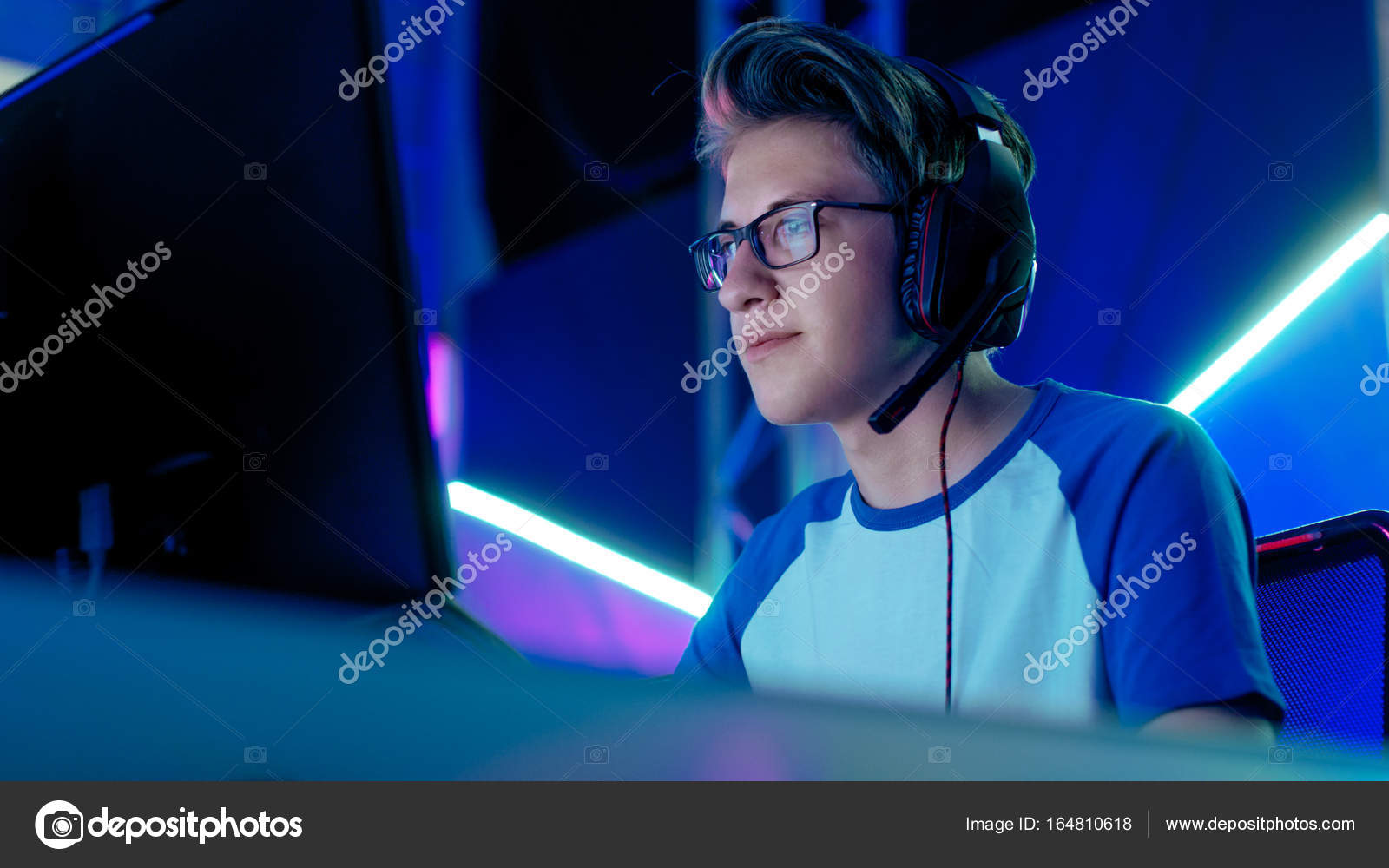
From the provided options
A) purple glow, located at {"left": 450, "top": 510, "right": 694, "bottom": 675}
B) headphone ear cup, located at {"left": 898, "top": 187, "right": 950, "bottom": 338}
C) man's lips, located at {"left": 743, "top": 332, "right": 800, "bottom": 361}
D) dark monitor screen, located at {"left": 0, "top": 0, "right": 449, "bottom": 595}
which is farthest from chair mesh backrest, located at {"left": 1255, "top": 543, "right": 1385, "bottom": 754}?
dark monitor screen, located at {"left": 0, "top": 0, "right": 449, "bottom": 595}

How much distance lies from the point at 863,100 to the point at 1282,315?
586 mm

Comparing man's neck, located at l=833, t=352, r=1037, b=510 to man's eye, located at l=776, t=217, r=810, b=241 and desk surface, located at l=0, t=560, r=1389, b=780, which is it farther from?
desk surface, located at l=0, t=560, r=1389, b=780

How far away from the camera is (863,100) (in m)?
0.92

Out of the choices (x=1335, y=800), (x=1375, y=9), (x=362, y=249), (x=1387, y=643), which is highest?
(x=1375, y=9)

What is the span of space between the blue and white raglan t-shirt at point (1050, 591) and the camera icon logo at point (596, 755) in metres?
0.34

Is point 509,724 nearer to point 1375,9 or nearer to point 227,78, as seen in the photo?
point 227,78

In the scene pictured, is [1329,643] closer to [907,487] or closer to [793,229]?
[907,487]

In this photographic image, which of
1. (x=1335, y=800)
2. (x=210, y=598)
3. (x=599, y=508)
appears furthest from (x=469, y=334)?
(x=1335, y=800)

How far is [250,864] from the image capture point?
0.62 metres

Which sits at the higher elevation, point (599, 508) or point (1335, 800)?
point (599, 508)

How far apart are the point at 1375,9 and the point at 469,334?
1.21 metres

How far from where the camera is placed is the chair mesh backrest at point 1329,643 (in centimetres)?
72

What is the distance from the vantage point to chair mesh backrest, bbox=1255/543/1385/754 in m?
0.72

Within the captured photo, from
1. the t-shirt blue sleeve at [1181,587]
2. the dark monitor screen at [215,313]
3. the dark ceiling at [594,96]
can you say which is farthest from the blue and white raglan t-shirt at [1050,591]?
the dark ceiling at [594,96]
